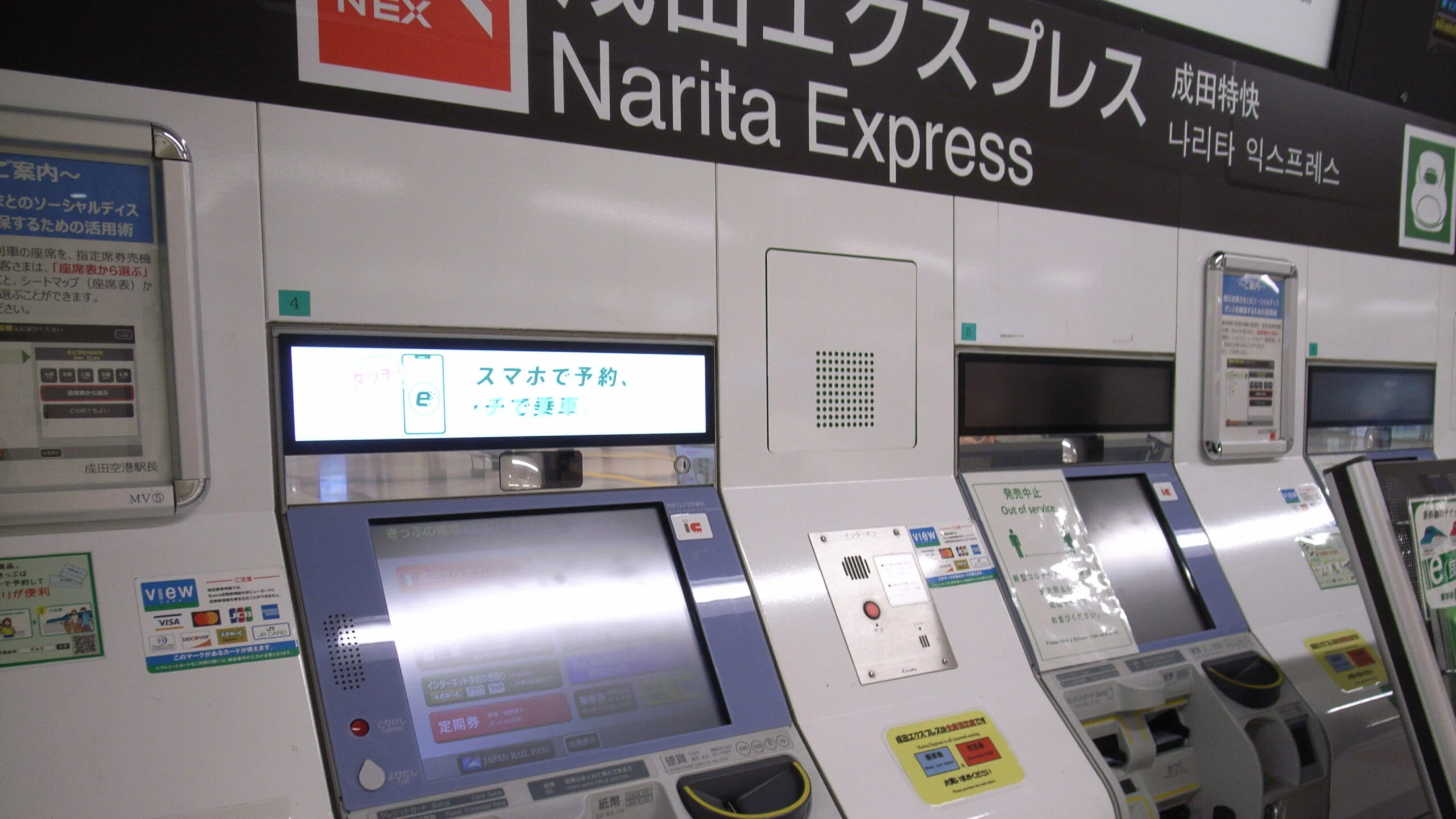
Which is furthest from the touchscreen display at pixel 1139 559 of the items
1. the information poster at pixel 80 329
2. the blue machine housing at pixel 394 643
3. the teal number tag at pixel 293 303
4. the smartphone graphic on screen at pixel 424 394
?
the information poster at pixel 80 329

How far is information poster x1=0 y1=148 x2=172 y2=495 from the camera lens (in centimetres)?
150

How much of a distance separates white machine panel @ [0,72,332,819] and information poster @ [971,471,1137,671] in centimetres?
183

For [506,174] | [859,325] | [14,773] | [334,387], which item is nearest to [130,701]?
[14,773]

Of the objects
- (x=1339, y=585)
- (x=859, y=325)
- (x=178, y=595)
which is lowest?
(x=1339, y=585)

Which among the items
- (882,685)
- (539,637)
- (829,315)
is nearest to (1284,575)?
(882,685)

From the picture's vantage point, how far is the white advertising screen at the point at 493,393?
1.76 meters

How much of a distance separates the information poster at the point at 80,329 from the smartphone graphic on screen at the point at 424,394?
44cm

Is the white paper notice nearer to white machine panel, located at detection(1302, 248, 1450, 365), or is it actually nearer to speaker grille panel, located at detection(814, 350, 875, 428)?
speaker grille panel, located at detection(814, 350, 875, 428)

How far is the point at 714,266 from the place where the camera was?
217 centimetres

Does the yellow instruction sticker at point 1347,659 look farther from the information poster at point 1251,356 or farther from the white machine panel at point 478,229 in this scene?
the white machine panel at point 478,229

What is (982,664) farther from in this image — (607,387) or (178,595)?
(178,595)

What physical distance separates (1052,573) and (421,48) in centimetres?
216

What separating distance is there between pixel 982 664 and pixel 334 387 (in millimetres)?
1729

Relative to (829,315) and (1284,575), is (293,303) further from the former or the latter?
(1284,575)
